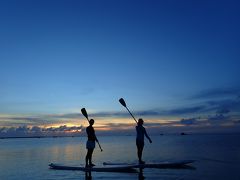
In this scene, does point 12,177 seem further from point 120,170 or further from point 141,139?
point 141,139

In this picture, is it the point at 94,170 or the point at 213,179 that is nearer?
the point at 213,179

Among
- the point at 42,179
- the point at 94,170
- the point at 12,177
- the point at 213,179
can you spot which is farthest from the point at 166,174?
the point at 12,177

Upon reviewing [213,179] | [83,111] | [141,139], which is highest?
[83,111]

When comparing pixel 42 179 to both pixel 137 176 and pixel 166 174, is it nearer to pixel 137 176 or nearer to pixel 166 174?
pixel 137 176

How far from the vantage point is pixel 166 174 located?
13820mm

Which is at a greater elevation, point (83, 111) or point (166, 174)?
point (83, 111)

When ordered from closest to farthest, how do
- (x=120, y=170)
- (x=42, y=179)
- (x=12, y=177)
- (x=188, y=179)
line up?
(x=188, y=179) < (x=42, y=179) < (x=12, y=177) < (x=120, y=170)

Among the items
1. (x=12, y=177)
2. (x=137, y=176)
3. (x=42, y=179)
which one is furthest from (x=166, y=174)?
(x=12, y=177)

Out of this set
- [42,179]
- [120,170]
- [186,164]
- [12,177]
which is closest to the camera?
[42,179]

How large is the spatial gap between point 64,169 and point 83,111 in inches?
135

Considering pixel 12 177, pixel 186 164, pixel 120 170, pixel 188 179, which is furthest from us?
pixel 186 164

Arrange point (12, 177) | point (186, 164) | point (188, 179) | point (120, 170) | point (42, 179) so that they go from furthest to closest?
point (186, 164), point (120, 170), point (12, 177), point (42, 179), point (188, 179)

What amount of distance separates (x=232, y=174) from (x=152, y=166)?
3968 millimetres

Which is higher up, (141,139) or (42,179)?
(141,139)
